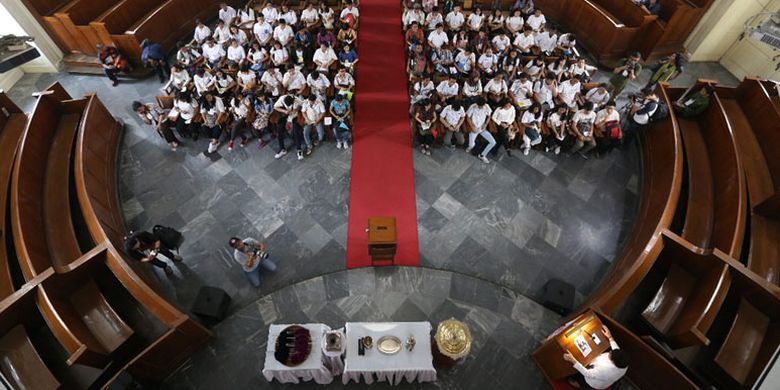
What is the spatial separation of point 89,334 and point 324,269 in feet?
9.66

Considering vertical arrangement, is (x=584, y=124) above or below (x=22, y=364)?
above

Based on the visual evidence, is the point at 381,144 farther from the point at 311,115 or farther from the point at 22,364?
the point at 22,364

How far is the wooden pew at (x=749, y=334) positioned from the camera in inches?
157

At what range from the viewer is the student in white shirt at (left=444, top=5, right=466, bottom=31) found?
8.82 meters

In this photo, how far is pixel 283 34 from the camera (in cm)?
→ 828

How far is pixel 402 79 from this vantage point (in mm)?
8516

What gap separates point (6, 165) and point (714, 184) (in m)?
11.0

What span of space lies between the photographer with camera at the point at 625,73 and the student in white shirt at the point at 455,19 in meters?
3.66

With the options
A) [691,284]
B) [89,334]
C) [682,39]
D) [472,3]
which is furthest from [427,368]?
[682,39]

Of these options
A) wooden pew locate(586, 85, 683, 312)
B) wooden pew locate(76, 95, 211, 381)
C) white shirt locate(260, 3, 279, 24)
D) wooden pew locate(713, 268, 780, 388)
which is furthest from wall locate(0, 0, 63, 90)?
wooden pew locate(713, 268, 780, 388)

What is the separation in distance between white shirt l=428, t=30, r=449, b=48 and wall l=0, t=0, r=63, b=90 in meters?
8.90

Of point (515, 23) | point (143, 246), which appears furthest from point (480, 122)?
point (143, 246)

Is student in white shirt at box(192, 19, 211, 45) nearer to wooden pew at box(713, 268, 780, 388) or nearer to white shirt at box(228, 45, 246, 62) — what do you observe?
white shirt at box(228, 45, 246, 62)

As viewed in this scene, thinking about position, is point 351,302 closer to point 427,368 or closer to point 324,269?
point 324,269
